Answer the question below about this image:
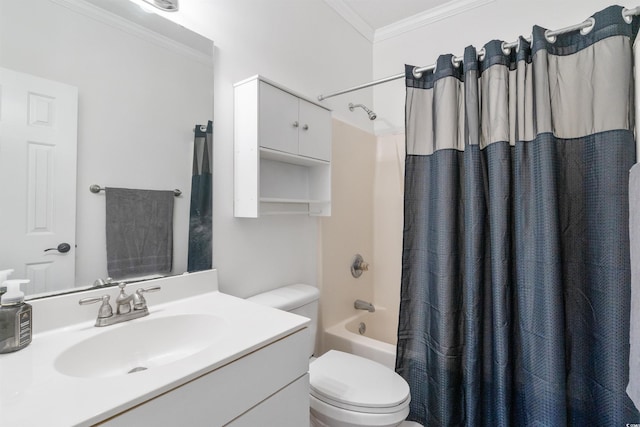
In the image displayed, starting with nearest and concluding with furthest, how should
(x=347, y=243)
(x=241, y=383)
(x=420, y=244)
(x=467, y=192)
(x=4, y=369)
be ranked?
(x=4, y=369) < (x=241, y=383) < (x=467, y=192) < (x=420, y=244) < (x=347, y=243)

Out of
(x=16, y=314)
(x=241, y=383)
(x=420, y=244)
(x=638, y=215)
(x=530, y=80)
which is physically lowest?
(x=241, y=383)

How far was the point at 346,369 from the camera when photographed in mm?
1317

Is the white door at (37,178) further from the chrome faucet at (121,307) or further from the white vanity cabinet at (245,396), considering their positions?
the white vanity cabinet at (245,396)

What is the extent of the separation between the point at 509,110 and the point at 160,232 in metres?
1.56

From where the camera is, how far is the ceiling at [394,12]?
79.1 inches

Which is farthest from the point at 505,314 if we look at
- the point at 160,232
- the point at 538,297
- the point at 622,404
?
the point at 160,232

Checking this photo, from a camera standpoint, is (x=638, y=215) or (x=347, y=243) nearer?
(x=638, y=215)

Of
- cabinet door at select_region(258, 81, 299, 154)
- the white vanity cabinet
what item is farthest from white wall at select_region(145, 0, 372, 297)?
the white vanity cabinet

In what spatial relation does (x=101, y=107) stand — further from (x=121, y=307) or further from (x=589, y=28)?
(x=589, y=28)

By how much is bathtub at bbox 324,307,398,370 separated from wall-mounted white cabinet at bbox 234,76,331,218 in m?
0.75

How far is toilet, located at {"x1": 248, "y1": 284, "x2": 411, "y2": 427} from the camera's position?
A: 3.60 feet

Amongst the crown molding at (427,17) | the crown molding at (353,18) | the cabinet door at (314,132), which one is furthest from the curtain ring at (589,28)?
the crown molding at (353,18)

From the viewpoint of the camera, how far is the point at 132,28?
3.48 ft

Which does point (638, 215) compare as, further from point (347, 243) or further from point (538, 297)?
point (347, 243)
